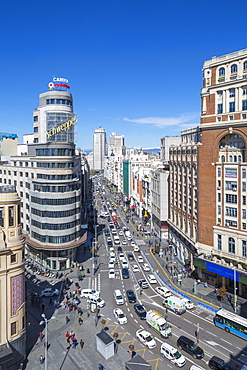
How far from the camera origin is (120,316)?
42.6 m

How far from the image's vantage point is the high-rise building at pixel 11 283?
102 ft

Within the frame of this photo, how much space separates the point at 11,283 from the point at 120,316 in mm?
18012

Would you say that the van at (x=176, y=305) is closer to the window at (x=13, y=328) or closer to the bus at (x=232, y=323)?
the bus at (x=232, y=323)

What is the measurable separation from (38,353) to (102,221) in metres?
82.3

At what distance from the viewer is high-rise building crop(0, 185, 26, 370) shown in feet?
102

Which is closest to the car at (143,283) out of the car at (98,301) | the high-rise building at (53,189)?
the car at (98,301)

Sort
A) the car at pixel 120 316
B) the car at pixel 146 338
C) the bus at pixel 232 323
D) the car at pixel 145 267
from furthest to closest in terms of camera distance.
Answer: the car at pixel 145 267 < the car at pixel 120 316 < the bus at pixel 232 323 < the car at pixel 146 338

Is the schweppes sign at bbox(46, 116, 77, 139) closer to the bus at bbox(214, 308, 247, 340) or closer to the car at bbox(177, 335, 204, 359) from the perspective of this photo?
the car at bbox(177, 335, 204, 359)

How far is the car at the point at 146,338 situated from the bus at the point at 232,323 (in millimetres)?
10587

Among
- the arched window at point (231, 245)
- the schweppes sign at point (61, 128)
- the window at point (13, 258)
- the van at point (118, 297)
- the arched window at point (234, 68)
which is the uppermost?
the arched window at point (234, 68)

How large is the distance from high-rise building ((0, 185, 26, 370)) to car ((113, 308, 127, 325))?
1400 centimetres

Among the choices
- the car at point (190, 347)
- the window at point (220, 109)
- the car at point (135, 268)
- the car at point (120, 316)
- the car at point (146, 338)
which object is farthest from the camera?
the car at point (135, 268)

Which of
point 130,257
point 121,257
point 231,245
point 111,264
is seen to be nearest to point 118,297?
point 111,264

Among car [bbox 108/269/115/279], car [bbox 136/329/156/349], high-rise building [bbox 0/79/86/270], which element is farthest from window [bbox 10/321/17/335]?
high-rise building [bbox 0/79/86/270]
